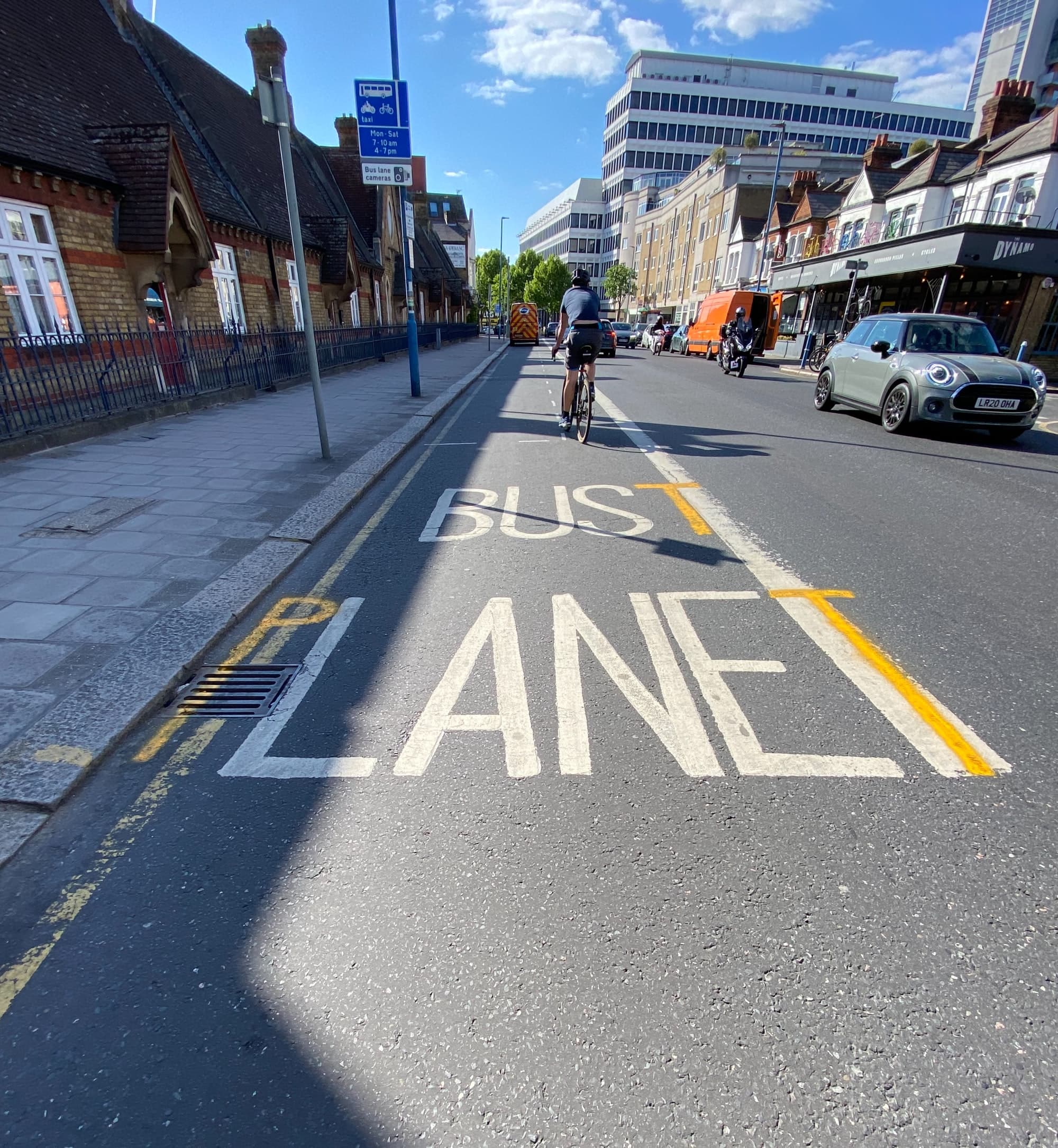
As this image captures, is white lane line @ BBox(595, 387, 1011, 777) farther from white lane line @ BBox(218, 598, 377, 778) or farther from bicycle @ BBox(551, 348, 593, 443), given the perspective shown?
bicycle @ BBox(551, 348, 593, 443)

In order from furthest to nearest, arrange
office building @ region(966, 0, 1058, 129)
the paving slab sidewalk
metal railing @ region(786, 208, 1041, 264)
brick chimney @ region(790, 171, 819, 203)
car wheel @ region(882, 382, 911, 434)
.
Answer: office building @ region(966, 0, 1058, 129)
brick chimney @ region(790, 171, 819, 203)
metal railing @ region(786, 208, 1041, 264)
car wheel @ region(882, 382, 911, 434)
the paving slab sidewalk

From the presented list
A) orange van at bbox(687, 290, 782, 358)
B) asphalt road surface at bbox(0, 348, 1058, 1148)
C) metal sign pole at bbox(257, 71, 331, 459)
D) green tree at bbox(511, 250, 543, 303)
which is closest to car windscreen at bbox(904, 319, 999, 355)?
asphalt road surface at bbox(0, 348, 1058, 1148)

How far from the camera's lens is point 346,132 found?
32531mm

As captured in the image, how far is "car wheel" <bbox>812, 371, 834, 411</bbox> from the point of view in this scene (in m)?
11.6

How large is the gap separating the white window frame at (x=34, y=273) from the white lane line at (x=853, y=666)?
1143cm

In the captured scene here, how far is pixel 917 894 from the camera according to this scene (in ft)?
6.27

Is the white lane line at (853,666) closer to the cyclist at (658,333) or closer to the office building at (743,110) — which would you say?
the cyclist at (658,333)

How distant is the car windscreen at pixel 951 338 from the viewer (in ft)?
29.9

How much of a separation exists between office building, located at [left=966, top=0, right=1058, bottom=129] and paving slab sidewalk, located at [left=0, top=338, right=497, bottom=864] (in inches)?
2803

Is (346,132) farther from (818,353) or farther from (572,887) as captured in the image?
(572,887)

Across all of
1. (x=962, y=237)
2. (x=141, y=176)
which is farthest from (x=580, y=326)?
(x=962, y=237)

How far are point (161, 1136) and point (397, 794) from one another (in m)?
1.11

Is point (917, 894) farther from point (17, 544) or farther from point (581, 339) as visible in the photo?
point (581, 339)

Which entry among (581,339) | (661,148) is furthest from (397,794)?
(661,148)
